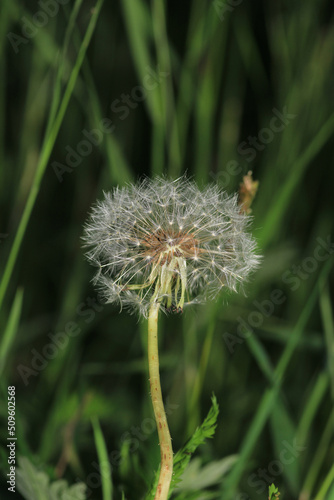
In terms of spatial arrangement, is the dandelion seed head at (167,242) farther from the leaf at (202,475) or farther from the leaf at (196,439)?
the leaf at (202,475)

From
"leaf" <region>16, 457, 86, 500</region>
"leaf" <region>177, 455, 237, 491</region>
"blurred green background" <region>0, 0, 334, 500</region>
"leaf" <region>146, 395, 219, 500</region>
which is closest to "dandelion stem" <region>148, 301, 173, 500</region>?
"leaf" <region>146, 395, 219, 500</region>

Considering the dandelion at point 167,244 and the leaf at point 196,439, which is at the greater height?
the dandelion at point 167,244

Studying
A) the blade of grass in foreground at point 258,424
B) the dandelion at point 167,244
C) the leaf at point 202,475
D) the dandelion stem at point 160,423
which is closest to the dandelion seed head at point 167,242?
the dandelion at point 167,244

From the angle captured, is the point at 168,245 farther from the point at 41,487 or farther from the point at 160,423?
the point at 41,487

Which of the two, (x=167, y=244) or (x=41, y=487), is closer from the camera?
(x=167, y=244)

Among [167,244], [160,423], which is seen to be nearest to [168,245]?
[167,244]

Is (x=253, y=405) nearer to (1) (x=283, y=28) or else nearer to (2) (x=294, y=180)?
(2) (x=294, y=180)
